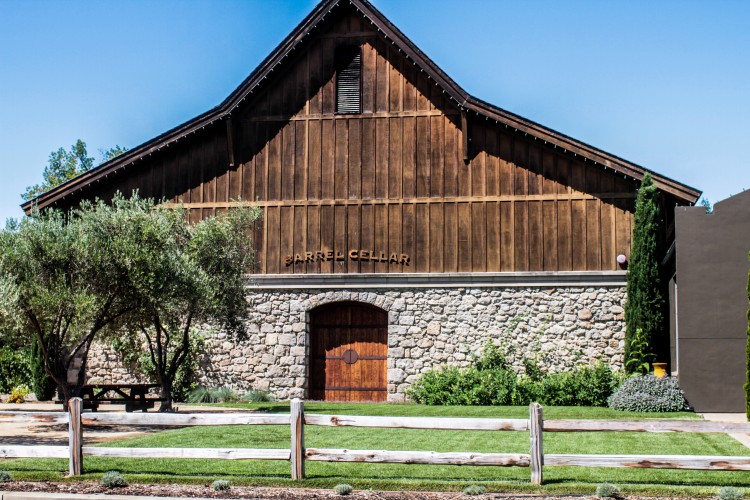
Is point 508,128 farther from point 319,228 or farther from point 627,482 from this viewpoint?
point 627,482

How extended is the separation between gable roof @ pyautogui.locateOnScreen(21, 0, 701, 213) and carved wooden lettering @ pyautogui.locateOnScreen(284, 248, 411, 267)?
432cm

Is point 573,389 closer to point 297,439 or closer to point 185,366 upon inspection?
point 185,366

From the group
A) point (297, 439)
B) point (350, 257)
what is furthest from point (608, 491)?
point (350, 257)

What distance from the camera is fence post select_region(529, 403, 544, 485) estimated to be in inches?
428

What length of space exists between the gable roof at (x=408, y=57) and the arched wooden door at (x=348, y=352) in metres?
6.09

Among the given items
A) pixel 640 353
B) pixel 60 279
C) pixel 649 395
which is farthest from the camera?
pixel 640 353

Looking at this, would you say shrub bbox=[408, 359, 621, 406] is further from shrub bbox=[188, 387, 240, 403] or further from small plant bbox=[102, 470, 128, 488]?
small plant bbox=[102, 470, 128, 488]

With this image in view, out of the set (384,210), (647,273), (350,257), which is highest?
(384,210)

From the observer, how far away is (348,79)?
83.3 feet

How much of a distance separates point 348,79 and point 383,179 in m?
3.01

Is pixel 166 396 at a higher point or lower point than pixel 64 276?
lower

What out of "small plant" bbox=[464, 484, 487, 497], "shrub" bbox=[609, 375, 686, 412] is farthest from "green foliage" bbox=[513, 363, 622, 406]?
"small plant" bbox=[464, 484, 487, 497]

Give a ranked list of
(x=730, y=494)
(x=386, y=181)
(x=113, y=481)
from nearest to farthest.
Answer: (x=730, y=494) → (x=113, y=481) → (x=386, y=181)

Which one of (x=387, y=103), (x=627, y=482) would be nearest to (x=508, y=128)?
(x=387, y=103)
